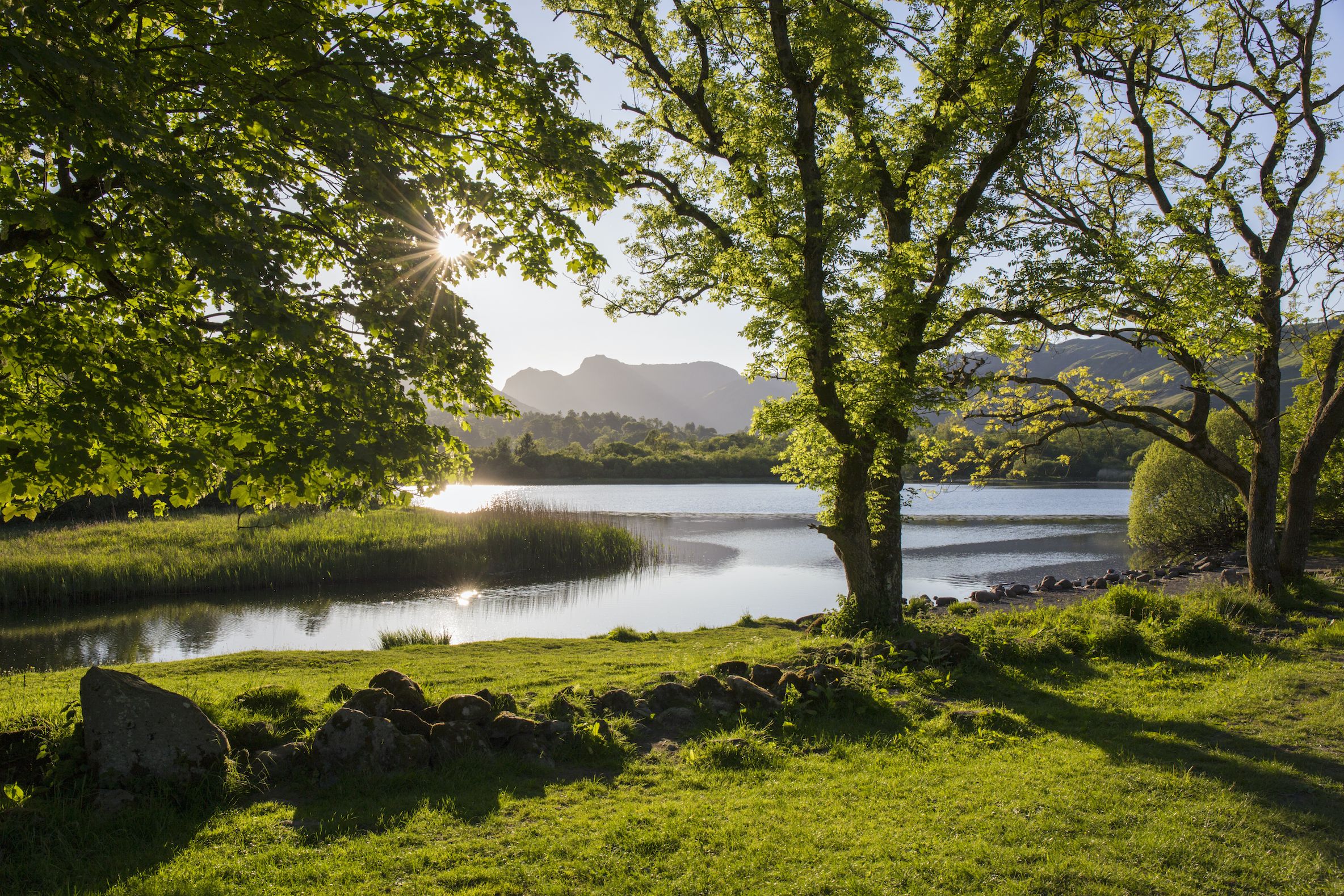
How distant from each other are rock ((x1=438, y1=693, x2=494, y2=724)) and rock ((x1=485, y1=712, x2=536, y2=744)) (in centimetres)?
15

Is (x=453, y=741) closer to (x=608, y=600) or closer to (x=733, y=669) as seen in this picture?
(x=733, y=669)

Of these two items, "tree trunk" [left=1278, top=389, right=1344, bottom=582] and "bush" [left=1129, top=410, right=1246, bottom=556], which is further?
"bush" [left=1129, top=410, right=1246, bottom=556]

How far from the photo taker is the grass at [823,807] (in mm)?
4043

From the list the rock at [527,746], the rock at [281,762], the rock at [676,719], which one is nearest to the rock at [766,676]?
the rock at [676,719]

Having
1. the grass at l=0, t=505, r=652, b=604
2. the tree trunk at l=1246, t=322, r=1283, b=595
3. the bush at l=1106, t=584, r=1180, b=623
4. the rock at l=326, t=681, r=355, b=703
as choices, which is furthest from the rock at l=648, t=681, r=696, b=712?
the grass at l=0, t=505, r=652, b=604

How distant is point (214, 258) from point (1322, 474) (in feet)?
85.9

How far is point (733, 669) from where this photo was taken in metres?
7.95

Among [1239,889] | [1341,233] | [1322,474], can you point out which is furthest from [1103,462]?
[1239,889]

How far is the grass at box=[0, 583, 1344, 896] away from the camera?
404 centimetres

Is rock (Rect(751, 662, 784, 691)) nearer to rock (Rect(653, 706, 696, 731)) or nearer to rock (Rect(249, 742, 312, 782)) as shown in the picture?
rock (Rect(653, 706, 696, 731))

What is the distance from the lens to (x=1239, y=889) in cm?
397

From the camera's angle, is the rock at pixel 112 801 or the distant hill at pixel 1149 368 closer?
the rock at pixel 112 801

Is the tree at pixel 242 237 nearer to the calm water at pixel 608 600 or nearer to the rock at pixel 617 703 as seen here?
the rock at pixel 617 703

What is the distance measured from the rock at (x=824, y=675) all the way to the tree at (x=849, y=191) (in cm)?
369
